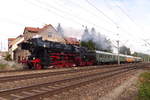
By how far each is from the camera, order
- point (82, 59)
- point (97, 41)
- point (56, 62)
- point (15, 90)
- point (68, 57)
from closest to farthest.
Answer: point (15, 90)
point (56, 62)
point (68, 57)
point (82, 59)
point (97, 41)

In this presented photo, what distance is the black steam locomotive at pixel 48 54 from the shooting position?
2100 cm

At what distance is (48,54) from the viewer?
21641 millimetres

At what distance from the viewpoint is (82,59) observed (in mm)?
29125

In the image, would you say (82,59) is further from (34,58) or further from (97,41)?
(97,41)

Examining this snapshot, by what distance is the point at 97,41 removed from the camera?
45750 millimetres

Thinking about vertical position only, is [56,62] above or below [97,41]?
below

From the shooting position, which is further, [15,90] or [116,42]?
[116,42]

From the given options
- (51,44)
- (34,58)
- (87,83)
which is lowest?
(87,83)

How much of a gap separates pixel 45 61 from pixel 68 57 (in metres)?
4.75

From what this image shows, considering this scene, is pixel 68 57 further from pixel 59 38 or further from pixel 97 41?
pixel 59 38

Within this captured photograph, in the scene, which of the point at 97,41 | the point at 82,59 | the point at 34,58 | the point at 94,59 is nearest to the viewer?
the point at 34,58

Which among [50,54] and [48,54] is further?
[50,54]

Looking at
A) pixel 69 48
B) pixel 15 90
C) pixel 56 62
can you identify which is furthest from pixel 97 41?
pixel 15 90

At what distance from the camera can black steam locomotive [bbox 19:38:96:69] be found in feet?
68.9
